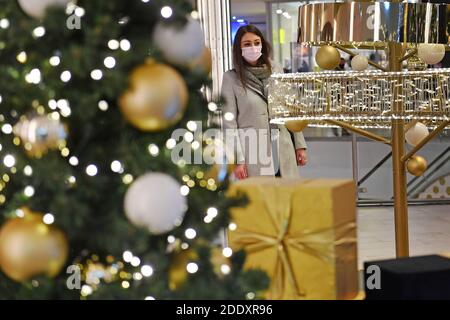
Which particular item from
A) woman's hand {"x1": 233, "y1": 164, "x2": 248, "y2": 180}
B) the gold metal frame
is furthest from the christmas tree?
woman's hand {"x1": 233, "y1": 164, "x2": 248, "y2": 180}

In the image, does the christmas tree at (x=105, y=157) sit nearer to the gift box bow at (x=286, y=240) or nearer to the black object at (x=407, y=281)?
the gift box bow at (x=286, y=240)

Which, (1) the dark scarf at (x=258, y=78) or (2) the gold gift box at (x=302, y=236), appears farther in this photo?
(1) the dark scarf at (x=258, y=78)

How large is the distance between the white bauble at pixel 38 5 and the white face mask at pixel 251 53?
113 inches

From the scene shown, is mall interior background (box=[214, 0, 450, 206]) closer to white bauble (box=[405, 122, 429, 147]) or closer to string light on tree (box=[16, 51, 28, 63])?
white bauble (box=[405, 122, 429, 147])

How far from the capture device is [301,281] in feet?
6.84

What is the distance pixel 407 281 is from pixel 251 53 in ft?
9.26

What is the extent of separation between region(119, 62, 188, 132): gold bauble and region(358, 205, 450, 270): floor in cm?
361

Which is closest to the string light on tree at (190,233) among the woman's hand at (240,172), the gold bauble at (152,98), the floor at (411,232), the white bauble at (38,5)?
the gold bauble at (152,98)

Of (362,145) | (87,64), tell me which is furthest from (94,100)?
(362,145)

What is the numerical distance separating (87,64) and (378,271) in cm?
87

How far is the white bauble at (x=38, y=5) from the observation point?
1.82m

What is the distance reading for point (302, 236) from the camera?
2059 mm

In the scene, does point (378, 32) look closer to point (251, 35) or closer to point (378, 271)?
point (378, 271)
